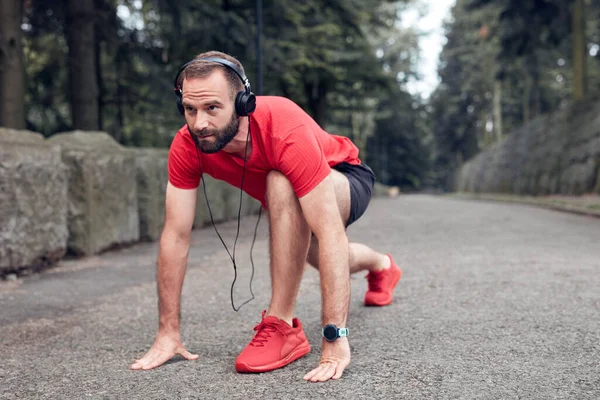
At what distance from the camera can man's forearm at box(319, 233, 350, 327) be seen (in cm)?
254

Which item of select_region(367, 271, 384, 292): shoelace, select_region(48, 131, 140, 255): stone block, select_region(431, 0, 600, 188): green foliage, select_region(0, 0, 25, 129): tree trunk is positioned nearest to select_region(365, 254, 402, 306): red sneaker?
select_region(367, 271, 384, 292): shoelace

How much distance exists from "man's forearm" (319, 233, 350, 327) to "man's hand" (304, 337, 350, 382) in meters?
0.08

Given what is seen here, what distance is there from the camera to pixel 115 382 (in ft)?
8.33

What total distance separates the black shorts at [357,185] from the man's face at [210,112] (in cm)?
71

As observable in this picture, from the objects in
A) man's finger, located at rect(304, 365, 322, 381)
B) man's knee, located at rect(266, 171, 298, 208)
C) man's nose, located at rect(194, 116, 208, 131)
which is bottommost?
man's finger, located at rect(304, 365, 322, 381)

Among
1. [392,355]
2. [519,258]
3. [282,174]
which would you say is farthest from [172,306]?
[519,258]

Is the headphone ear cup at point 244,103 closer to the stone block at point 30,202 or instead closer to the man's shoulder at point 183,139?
the man's shoulder at point 183,139

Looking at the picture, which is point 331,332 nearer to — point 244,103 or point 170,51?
point 244,103

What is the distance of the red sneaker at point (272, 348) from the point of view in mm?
2615

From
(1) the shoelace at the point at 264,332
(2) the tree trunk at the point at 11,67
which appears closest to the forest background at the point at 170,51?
(2) the tree trunk at the point at 11,67

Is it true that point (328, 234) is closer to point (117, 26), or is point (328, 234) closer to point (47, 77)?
point (117, 26)

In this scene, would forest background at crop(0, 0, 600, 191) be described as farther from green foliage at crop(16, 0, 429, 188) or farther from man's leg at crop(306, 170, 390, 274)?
man's leg at crop(306, 170, 390, 274)

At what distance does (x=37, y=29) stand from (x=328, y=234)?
34.4 feet

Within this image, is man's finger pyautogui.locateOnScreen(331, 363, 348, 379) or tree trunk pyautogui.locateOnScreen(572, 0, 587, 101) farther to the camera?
tree trunk pyautogui.locateOnScreen(572, 0, 587, 101)
